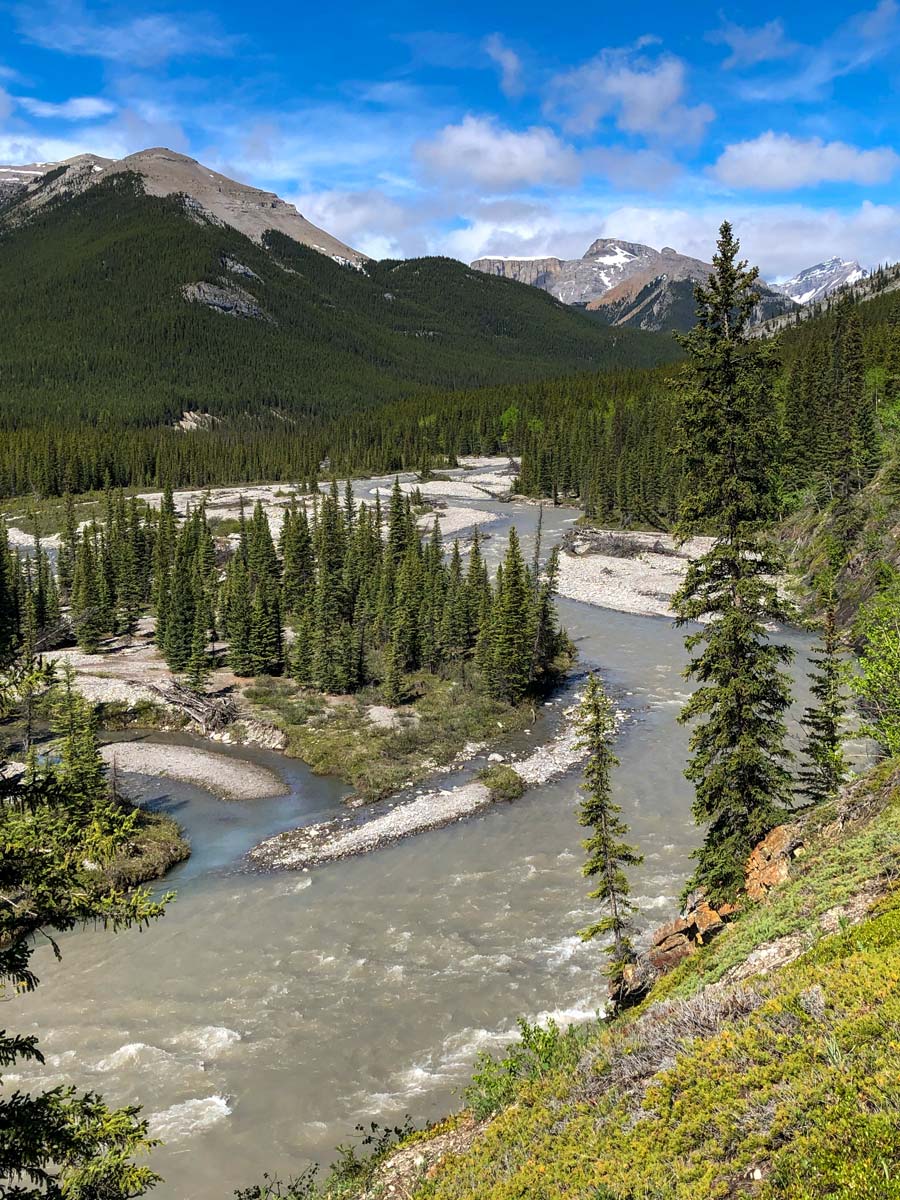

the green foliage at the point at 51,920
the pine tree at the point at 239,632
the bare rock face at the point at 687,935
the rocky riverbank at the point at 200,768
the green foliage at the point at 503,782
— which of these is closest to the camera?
the green foliage at the point at 51,920

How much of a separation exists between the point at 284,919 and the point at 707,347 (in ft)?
79.2

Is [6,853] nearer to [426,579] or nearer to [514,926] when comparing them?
[514,926]

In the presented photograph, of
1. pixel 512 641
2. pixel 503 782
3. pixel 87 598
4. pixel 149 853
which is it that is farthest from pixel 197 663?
pixel 503 782

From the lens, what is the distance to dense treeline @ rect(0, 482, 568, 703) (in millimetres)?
53312

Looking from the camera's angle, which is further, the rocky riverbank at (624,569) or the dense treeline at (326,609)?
the rocky riverbank at (624,569)

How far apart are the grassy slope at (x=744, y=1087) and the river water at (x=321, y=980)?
25.9ft

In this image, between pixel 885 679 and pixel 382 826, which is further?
pixel 382 826

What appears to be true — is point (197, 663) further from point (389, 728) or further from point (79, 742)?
point (79, 742)

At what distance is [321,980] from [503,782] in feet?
51.6

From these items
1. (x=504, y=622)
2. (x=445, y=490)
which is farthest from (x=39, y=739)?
(x=445, y=490)

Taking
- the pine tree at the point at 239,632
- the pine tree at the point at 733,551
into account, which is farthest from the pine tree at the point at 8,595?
the pine tree at the point at 733,551

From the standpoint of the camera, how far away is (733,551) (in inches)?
782

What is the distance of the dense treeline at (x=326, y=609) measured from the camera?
5331 centimetres

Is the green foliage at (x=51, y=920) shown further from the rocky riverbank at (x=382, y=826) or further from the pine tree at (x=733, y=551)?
the rocky riverbank at (x=382, y=826)
